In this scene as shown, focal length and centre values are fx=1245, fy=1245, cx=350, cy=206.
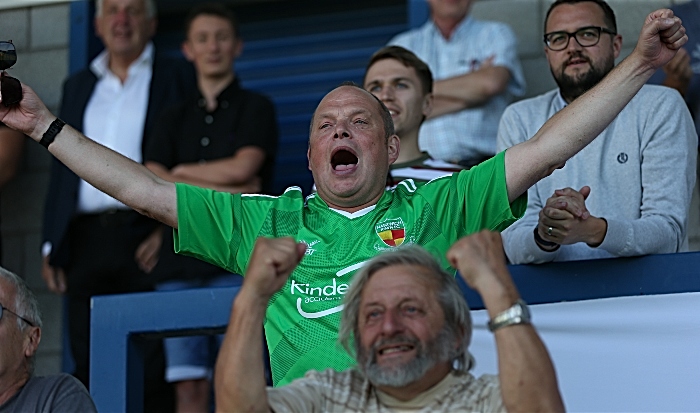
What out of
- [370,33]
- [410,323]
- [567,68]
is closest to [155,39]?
[370,33]

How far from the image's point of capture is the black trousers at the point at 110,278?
5512 millimetres

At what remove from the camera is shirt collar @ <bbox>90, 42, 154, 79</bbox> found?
6.00 metres

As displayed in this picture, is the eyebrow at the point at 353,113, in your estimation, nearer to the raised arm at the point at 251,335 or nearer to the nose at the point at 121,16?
the raised arm at the point at 251,335

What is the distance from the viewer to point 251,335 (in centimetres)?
283

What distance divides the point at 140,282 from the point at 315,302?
7.29 ft

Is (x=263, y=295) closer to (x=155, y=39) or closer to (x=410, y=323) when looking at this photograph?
(x=410, y=323)

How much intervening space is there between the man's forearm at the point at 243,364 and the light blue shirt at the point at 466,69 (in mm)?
2519

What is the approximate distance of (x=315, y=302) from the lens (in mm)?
3432

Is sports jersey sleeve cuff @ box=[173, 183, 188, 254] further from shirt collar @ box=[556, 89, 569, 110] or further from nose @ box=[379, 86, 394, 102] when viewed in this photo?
shirt collar @ box=[556, 89, 569, 110]

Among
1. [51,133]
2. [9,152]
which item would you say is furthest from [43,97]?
[51,133]

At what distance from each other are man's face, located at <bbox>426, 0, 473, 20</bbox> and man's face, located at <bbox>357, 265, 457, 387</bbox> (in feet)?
8.78

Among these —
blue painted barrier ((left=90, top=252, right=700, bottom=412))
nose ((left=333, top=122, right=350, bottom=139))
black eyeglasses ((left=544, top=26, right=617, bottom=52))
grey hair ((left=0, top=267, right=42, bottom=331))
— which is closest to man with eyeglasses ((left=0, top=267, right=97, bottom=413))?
grey hair ((left=0, top=267, right=42, bottom=331))

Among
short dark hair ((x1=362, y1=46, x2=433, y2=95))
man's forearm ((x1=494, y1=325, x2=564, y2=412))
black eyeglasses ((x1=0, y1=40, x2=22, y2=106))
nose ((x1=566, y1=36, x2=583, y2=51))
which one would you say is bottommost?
man's forearm ((x1=494, y1=325, x2=564, y2=412))

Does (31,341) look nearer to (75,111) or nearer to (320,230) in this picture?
(320,230)
